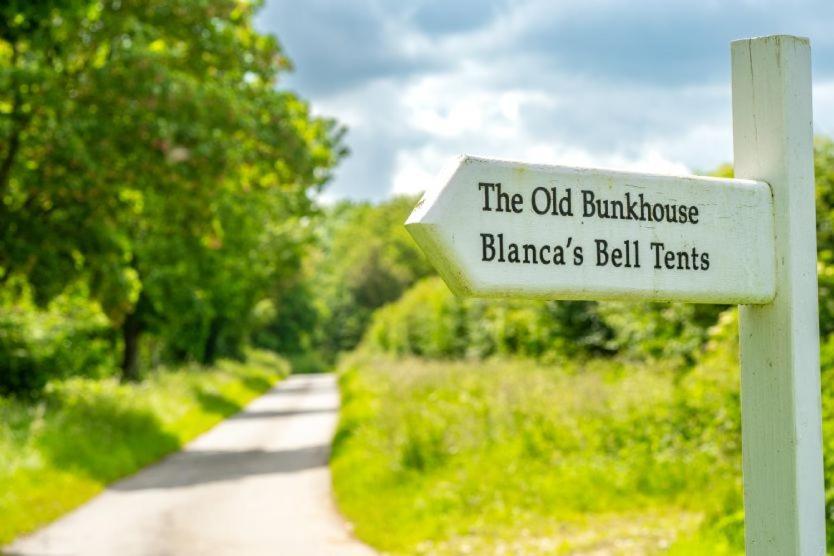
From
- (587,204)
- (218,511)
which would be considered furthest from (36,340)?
(587,204)

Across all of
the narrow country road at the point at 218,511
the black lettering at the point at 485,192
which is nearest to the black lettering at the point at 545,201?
the black lettering at the point at 485,192

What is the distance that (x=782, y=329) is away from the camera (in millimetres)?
A: 2447

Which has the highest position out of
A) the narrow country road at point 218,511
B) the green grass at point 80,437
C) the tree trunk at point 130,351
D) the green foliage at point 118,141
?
the green foliage at point 118,141

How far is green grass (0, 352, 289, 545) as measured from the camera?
12.4 metres

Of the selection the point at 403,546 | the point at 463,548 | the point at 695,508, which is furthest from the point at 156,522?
the point at 695,508

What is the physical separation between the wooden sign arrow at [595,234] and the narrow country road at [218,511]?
7482mm

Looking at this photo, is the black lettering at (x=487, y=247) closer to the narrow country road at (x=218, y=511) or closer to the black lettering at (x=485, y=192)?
the black lettering at (x=485, y=192)

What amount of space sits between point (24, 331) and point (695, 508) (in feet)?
48.1

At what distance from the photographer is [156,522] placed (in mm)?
11719

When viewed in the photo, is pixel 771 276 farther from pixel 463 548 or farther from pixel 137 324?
pixel 137 324

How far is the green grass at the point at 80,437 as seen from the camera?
40.7 ft

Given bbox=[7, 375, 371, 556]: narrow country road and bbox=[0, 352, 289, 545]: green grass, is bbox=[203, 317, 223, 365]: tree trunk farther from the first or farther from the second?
bbox=[7, 375, 371, 556]: narrow country road

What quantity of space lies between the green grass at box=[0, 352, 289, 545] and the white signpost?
9.73m

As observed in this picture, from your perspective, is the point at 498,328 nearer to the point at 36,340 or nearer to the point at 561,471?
the point at 36,340
